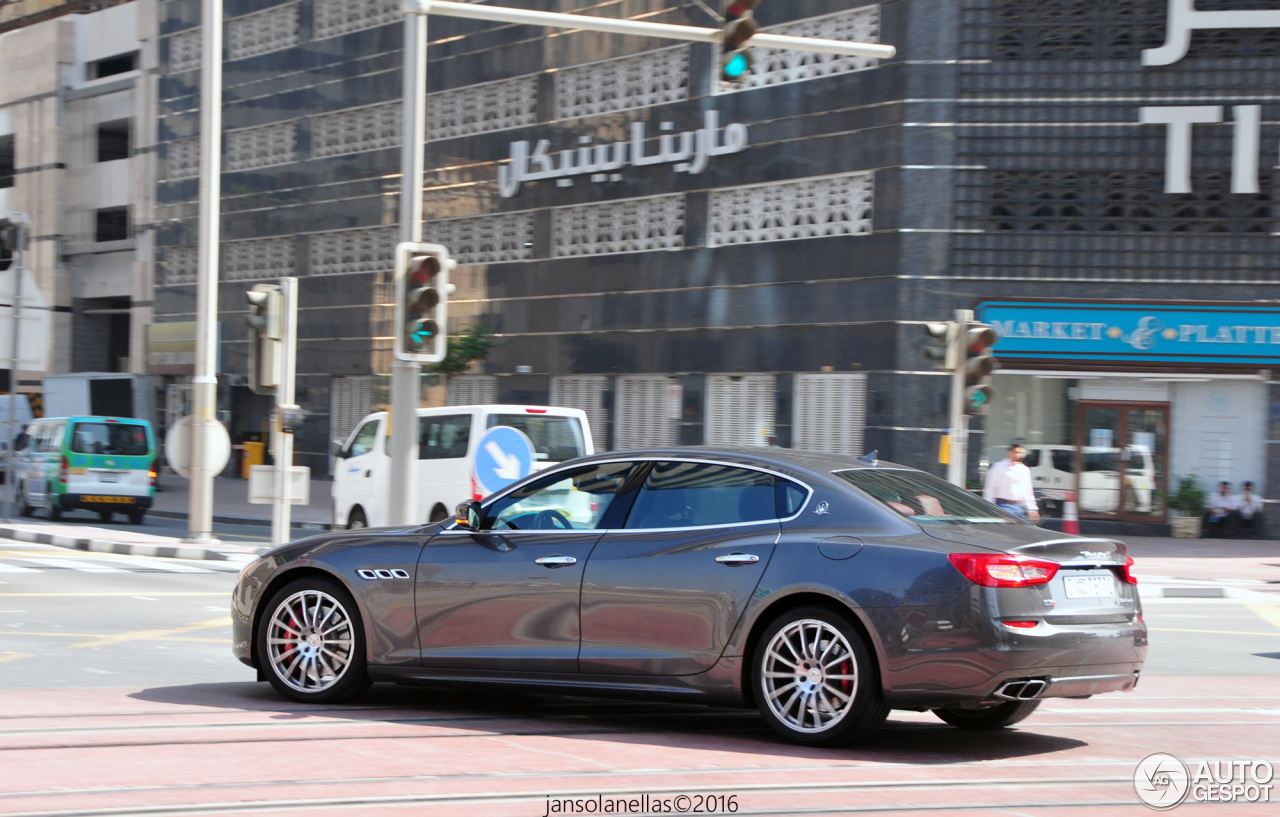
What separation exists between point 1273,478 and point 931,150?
8.17 metres

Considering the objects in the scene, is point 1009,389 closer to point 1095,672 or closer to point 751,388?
point 751,388

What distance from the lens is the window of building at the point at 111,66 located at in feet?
155

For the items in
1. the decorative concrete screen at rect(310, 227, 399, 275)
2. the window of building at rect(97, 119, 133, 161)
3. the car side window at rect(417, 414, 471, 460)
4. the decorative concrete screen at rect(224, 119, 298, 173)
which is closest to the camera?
the car side window at rect(417, 414, 471, 460)

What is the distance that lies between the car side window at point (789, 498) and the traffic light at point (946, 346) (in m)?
9.34

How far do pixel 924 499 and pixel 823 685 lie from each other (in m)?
1.02

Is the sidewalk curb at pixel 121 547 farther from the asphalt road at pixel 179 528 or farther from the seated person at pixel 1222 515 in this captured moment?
the seated person at pixel 1222 515

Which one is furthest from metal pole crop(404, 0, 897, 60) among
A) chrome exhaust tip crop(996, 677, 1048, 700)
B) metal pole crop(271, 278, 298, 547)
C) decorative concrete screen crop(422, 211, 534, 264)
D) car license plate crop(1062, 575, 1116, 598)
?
decorative concrete screen crop(422, 211, 534, 264)

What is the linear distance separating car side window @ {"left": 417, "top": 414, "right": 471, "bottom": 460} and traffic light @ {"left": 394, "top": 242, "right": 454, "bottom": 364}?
3.54 metres

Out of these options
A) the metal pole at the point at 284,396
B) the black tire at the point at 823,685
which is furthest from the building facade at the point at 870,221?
the black tire at the point at 823,685

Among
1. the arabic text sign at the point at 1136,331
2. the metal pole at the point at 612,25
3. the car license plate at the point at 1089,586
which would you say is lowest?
the car license plate at the point at 1089,586

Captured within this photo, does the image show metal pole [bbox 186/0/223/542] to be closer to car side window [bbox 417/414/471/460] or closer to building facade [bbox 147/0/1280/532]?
car side window [bbox 417/414/471/460]

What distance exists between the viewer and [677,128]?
29703 mm

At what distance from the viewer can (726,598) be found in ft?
20.9

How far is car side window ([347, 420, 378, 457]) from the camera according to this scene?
60.2 feet
